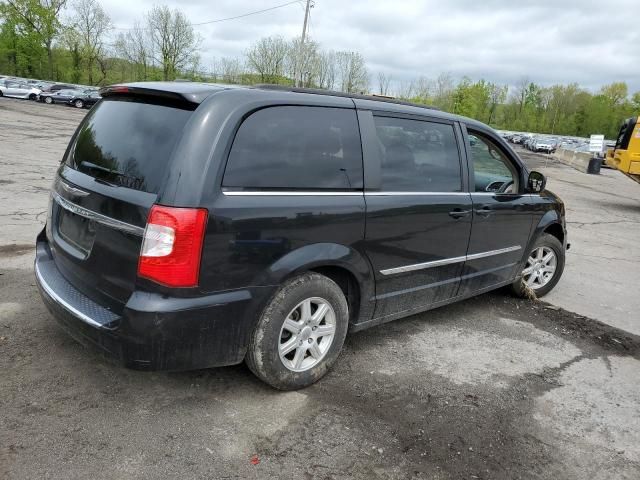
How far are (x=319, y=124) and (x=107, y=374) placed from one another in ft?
6.55

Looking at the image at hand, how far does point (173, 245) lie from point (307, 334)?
3.45 ft

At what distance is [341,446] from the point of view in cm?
269

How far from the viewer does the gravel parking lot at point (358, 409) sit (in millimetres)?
2523

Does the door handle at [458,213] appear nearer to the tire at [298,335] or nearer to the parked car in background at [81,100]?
the tire at [298,335]

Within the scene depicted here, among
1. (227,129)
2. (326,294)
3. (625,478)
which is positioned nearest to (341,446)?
(326,294)

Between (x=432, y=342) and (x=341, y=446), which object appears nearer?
(x=341, y=446)

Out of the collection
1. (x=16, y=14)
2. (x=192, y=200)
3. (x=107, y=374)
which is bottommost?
(x=107, y=374)

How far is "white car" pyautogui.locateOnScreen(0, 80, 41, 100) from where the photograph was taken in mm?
40250

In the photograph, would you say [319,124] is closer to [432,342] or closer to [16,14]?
[432,342]

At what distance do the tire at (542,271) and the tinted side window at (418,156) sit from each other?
166cm

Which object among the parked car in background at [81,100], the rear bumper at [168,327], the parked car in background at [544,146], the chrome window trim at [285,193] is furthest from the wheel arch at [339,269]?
the parked car in background at [544,146]

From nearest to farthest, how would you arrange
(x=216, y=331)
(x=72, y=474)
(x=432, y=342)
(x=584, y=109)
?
(x=72, y=474) < (x=216, y=331) < (x=432, y=342) < (x=584, y=109)

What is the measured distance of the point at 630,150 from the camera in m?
13.7

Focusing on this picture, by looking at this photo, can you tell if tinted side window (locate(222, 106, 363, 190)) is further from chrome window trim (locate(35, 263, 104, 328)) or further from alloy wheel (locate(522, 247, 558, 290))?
alloy wheel (locate(522, 247, 558, 290))
